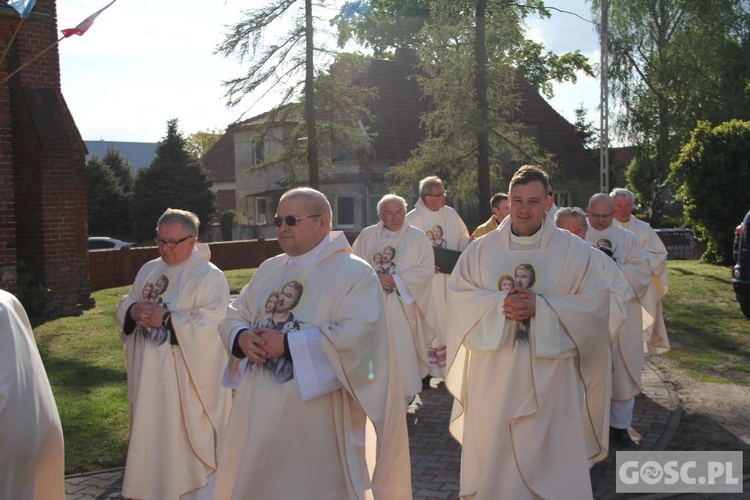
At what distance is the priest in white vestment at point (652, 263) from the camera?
29.8 ft

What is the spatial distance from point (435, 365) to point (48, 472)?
7.02 meters

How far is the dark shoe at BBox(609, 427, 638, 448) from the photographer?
290 inches

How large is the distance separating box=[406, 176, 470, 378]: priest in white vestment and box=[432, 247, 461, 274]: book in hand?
10cm

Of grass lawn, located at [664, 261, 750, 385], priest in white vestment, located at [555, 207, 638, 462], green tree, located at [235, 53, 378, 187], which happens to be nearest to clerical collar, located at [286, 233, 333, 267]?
priest in white vestment, located at [555, 207, 638, 462]

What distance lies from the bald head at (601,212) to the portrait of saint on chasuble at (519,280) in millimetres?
3120

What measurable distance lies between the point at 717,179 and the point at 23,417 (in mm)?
22125

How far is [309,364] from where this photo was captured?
14.2ft

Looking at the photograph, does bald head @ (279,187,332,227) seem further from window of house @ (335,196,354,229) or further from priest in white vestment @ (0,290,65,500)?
window of house @ (335,196,354,229)

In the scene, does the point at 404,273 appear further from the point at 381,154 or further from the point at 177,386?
the point at 381,154

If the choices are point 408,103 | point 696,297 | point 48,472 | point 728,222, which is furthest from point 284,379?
point 408,103

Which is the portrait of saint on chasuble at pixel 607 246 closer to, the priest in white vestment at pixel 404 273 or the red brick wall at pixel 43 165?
the priest in white vestment at pixel 404 273

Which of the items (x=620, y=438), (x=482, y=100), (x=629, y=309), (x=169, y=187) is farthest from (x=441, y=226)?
(x=169, y=187)

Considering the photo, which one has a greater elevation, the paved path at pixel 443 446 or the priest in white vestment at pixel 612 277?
the priest in white vestment at pixel 612 277

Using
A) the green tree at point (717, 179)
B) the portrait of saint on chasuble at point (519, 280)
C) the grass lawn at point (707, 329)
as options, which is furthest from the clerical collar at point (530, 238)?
the green tree at point (717, 179)
